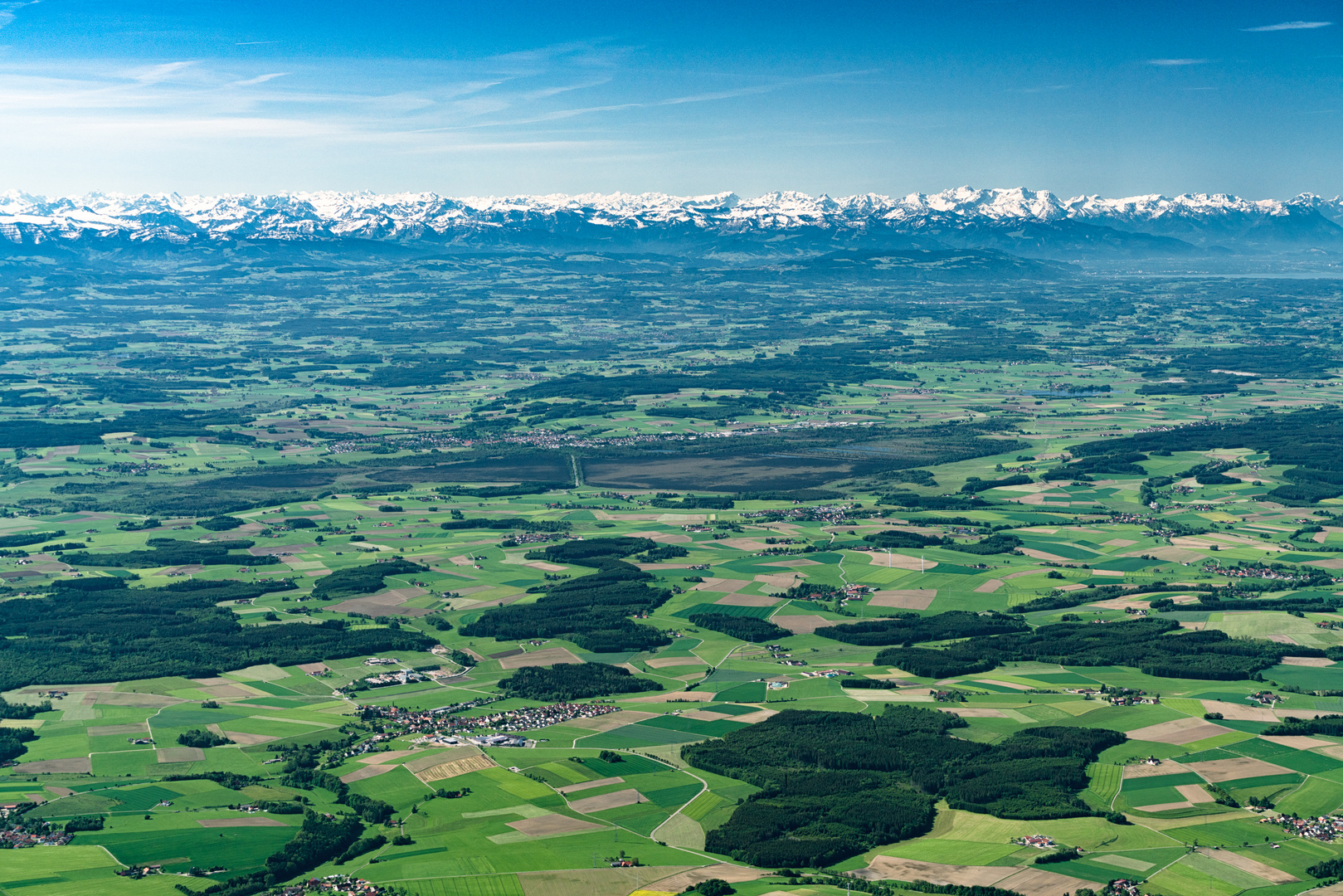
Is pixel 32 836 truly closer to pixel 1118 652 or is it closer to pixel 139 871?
pixel 139 871

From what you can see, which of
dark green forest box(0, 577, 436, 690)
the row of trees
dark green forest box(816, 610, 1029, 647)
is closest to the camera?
the row of trees

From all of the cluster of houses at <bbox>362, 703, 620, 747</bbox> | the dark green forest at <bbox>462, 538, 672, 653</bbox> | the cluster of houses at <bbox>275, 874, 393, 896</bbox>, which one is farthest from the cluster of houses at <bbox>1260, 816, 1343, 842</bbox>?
the dark green forest at <bbox>462, 538, 672, 653</bbox>

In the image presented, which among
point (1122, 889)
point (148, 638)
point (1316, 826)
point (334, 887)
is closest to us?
point (1122, 889)

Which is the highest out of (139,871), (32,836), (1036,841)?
(32,836)

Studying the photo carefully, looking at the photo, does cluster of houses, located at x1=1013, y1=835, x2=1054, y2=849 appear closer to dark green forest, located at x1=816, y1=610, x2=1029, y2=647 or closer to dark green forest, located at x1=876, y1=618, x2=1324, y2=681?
dark green forest, located at x1=876, y1=618, x2=1324, y2=681

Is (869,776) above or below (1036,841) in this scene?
below

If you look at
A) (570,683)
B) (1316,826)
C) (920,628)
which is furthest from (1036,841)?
(920,628)

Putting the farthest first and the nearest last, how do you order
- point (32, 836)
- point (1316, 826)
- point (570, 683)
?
point (570, 683) < point (32, 836) < point (1316, 826)

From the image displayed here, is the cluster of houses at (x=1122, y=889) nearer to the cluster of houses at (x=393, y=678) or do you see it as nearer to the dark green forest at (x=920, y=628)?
the dark green forest at (x=920, y=628)

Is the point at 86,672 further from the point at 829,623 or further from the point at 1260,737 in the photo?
the point at 1260,737

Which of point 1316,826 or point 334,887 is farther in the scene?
point 1316,826

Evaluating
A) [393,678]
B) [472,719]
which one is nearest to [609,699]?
[472,719]
